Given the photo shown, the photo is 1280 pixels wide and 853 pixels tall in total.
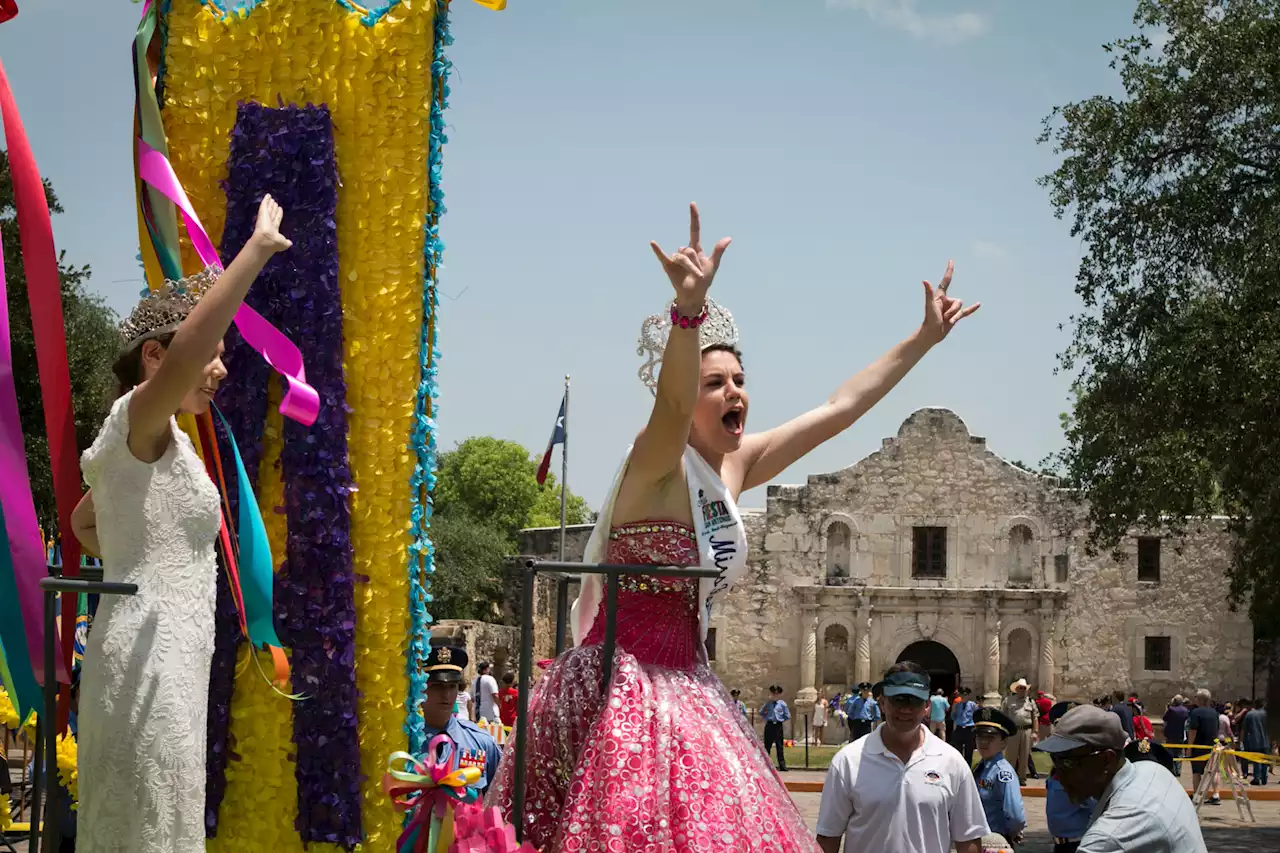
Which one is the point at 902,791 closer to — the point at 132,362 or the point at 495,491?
the point at 132,362

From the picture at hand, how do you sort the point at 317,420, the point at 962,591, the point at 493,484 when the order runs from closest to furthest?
the point at 317,420 < the point at 962,591 < the point at 493,484

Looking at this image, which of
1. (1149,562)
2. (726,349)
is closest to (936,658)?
(1149,562)

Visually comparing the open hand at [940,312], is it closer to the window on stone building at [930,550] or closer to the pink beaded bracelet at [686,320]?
the pink beaded bracelet at [686,320]

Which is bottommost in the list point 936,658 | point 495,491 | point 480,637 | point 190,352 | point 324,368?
point 936,658

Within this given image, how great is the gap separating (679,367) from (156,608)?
1.37m

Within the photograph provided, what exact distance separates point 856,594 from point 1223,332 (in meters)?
22.2

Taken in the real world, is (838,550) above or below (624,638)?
above

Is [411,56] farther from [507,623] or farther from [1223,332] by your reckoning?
[507,623]

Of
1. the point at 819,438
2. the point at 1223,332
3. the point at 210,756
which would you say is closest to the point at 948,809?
the point at 819,438

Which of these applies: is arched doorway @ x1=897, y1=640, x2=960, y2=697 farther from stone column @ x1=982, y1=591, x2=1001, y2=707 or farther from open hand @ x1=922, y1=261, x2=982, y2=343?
open hand @ x1=922, y1=261, x2=982, y2=343

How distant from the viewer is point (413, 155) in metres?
6.21

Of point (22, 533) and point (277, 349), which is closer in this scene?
point (22, 533)

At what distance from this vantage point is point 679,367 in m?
3.90

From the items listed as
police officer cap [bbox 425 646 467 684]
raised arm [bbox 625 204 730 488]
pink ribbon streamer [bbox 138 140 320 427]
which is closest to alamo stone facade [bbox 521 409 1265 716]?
police officer cap [bbox 425 646 467 684]
